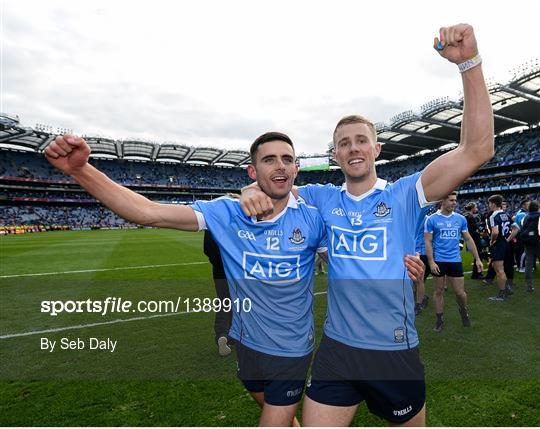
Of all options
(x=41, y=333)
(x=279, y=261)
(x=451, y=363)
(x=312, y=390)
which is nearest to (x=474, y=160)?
(x=279, y=261)

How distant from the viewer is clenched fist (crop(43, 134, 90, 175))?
196 cm

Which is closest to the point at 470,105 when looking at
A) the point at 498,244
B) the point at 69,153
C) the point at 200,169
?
the point at 69,153

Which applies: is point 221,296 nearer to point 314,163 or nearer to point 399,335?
point 399,335

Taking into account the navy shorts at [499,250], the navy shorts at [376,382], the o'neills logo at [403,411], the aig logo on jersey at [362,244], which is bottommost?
the navy shorts at [499,250]

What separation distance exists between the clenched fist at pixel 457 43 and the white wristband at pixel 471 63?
16 mm

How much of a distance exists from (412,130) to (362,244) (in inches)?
1932

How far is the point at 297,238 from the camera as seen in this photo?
230 cm

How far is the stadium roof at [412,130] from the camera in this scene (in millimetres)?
32934

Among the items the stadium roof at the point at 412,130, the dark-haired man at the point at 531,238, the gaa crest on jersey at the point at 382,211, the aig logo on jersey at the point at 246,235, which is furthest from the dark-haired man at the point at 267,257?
the stadium roof at the point at 412,130

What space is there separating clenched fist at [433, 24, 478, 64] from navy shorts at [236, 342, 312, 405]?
2009mm

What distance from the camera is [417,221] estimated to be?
2291 millimetres

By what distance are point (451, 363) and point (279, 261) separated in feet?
11.3

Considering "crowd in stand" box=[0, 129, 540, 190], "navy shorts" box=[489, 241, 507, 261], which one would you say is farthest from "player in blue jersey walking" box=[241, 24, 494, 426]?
"crowd in stand" box=[0, 129, 540, 190]

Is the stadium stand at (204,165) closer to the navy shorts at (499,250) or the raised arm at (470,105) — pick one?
the navy shorts at (499,250)
